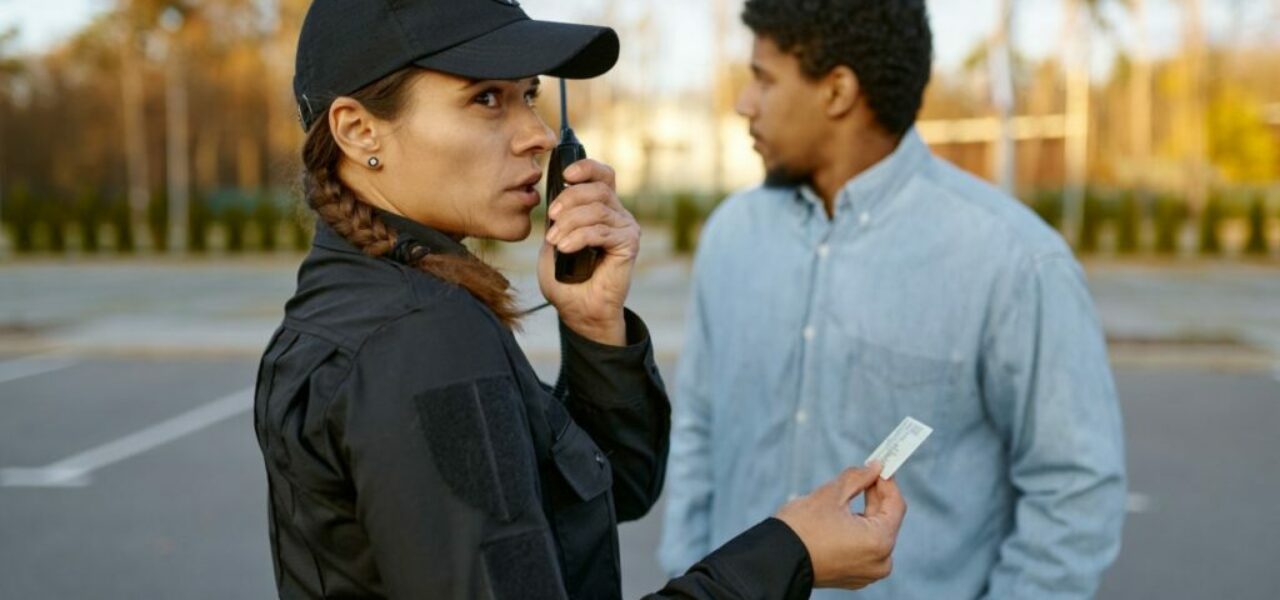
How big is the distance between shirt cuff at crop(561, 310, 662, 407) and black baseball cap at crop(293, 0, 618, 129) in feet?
1.23

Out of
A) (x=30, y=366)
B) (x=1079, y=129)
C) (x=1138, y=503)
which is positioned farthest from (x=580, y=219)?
(x=1079, y=129)

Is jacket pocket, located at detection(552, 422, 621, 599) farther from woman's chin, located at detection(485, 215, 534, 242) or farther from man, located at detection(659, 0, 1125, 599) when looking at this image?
man, located at detection(659, 0, 1125, 599)

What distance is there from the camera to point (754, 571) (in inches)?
51.2

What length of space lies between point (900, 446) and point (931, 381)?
0.71m

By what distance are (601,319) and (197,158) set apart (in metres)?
62.6

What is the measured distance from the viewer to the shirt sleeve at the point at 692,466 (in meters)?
2.49

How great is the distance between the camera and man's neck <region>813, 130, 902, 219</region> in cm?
241

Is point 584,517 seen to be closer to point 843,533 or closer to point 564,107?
point 843,533

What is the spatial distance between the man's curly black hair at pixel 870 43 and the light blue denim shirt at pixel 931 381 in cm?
11

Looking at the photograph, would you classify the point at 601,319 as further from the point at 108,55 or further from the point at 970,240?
Result: the point at 108,55

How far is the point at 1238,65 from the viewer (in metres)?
47.9

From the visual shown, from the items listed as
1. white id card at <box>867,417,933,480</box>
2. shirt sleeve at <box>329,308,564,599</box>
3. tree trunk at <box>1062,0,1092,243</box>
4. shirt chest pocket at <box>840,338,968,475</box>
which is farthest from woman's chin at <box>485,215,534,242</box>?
tree trunk at <box>1062,0,1092,243</box>

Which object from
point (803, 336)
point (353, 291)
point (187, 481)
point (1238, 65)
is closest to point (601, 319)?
point (353, 291)

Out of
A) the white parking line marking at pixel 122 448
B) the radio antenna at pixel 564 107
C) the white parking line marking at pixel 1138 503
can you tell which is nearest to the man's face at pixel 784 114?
the radio antenna at pixel 564 107
